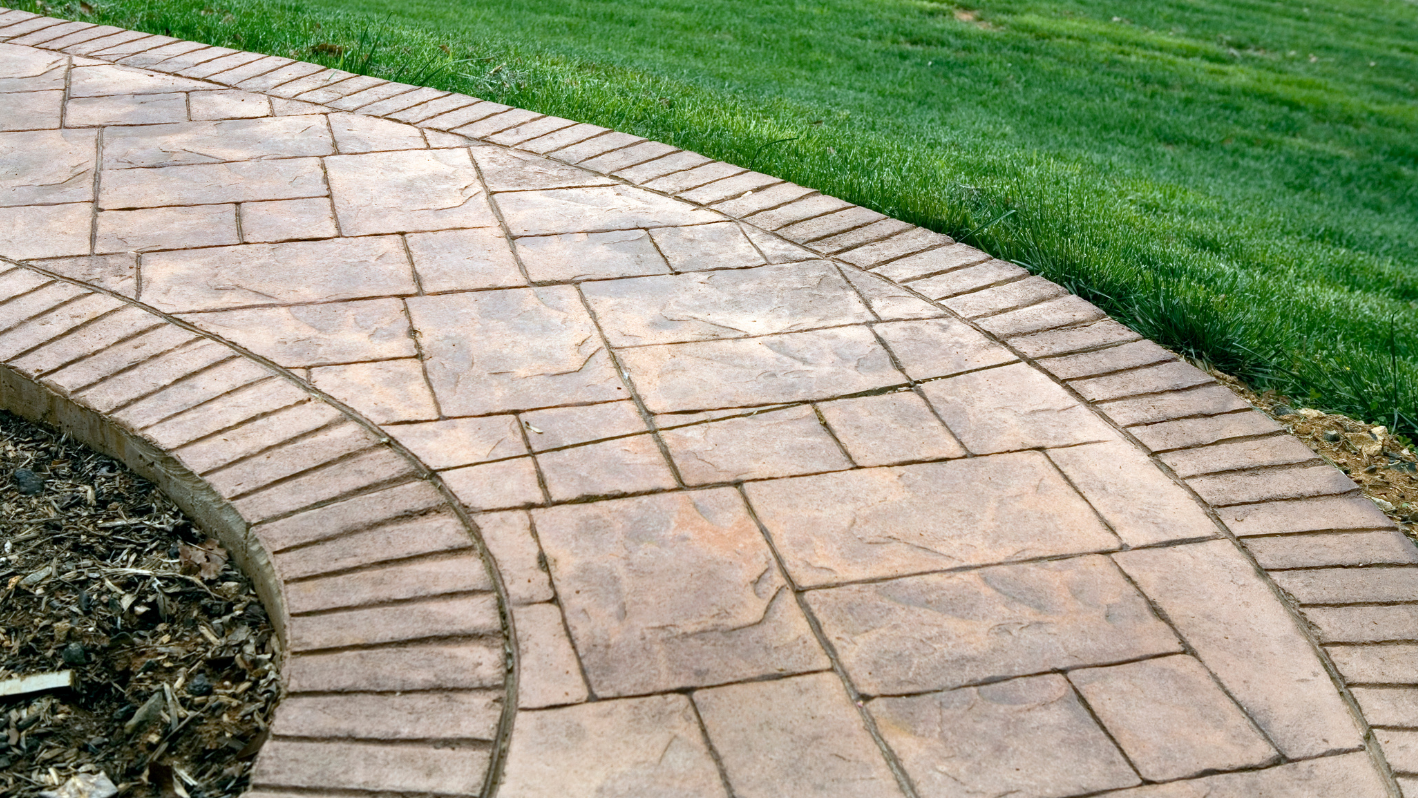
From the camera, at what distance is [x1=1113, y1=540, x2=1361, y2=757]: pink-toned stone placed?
1974 millimetres

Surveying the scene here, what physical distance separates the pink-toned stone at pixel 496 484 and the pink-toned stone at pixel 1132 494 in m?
1.12

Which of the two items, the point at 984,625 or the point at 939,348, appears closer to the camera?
the point at 984,625

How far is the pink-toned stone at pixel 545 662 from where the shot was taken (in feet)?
6.25

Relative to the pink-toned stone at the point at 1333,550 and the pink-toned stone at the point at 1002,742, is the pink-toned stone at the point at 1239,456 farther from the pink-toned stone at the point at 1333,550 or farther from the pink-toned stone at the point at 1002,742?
the pink-toned stone at the point at 1002,742

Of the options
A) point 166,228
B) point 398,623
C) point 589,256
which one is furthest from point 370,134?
point 398,623

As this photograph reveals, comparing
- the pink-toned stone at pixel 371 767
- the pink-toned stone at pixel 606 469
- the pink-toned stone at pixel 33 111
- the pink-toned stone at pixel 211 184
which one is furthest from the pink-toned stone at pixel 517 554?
the pink-toned stone at pixel 33 111

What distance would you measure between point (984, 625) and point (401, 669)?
39.3 inches

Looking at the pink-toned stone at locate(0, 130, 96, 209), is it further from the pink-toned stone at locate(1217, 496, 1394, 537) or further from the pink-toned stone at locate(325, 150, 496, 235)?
the pink-toned stone at locate(1217, 496, 1394, 537)

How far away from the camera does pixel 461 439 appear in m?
2.51

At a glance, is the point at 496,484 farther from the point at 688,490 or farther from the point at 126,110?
the point at 126,110

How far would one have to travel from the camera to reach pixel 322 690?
188 centimetres

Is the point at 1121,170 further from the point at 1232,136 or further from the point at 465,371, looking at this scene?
the point at 465,371

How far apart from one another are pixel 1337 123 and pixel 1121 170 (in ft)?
12.1

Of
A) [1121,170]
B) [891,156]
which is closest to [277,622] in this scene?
[891,156]
